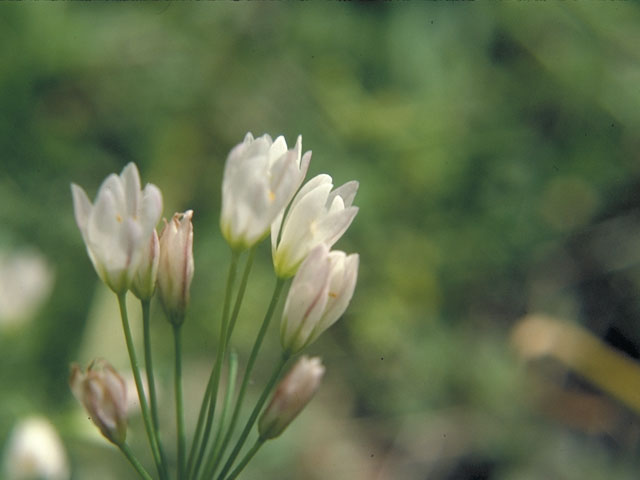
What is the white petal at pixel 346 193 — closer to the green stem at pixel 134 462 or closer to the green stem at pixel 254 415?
the green stem at pixel 254 415

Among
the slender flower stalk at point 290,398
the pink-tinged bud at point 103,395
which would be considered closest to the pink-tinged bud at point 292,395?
the slender flower stalk at point 290,398

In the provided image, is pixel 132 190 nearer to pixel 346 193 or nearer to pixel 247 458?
pixel 346 193

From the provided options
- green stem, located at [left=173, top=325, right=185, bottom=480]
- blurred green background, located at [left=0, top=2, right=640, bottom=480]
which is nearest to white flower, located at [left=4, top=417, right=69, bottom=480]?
blurred green background, located at [left=0, top=2, right=640, bottom=480]

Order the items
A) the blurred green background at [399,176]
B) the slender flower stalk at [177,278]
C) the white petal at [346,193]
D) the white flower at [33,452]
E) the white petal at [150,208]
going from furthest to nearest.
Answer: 1. the blurred green background at [399,176]
2. the white flower at [33,452]
3. the white petal at [346,193]
4. the slender flower stalk at [177,278]
5. the white petal at [150,208]

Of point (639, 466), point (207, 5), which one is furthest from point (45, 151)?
point (639, 466)

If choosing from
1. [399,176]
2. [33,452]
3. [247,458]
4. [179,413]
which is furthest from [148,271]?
[399,176]

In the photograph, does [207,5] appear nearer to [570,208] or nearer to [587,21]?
[587,21]
